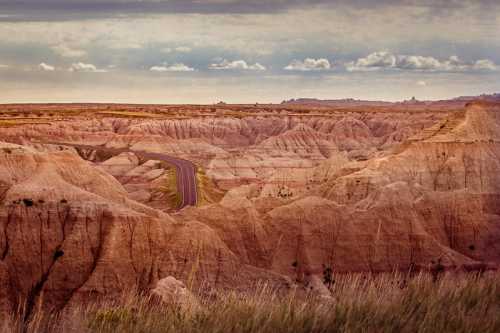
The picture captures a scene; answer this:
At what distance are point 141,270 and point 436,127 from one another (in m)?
52.8

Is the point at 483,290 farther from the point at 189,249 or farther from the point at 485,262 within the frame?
the point at 485,262

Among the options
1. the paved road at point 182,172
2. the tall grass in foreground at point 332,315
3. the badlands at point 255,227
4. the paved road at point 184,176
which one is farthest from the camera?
the paved road at point 182,172

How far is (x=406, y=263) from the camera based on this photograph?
138 feet

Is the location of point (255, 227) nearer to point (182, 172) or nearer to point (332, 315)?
point (332, 315)

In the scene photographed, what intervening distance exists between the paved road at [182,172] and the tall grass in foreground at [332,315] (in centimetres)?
6880

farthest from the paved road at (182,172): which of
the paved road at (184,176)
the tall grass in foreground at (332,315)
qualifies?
the tall grass in foreground at (332,315)

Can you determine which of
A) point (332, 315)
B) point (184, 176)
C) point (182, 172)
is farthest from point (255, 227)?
point (182, 172)

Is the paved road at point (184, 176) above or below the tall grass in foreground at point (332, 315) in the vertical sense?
below

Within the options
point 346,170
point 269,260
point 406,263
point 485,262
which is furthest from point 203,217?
point 346,170

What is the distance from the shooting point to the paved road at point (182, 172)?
81.1m

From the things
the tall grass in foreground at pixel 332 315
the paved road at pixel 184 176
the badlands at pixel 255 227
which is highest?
the tall grass in foreground at pixel 332 315

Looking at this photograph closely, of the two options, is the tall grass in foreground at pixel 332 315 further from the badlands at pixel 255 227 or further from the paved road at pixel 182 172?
the paved road at pixel 182 172

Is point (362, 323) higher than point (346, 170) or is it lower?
higher

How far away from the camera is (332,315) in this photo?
6906 millimetres
